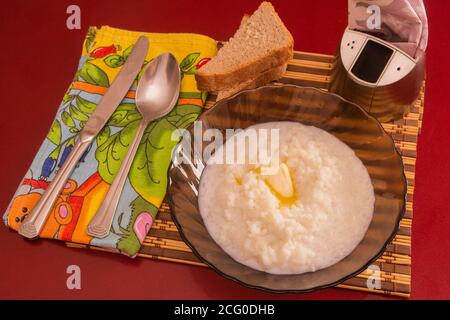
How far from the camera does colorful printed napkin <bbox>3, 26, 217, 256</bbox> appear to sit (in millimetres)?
1249

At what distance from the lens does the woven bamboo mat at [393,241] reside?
1162 mm

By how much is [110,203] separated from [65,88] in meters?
0.50

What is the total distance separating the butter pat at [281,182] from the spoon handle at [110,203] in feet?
1.22

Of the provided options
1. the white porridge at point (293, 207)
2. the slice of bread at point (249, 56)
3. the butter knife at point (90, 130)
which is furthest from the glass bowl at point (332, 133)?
the butter knife at point (90, 130)

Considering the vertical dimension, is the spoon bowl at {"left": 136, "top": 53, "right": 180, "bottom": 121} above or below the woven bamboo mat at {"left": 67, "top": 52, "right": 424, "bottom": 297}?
above

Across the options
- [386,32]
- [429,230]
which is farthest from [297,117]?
[429,230]

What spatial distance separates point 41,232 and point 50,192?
0.10 metres

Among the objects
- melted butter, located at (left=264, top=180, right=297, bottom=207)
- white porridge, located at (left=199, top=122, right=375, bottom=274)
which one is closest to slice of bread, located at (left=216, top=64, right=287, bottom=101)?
white porridge, located at (left=199, top=122, right=375, bottom=274)

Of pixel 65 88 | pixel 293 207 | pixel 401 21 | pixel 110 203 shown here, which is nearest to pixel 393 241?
pixel 293 207

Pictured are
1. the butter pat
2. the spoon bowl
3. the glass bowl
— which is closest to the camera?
the glass bowl

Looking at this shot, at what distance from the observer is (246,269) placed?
110 centimetres

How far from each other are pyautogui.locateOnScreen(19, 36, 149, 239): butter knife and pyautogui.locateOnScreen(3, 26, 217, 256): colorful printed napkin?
0.07 ft

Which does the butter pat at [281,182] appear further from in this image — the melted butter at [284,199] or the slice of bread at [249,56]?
the slice of bread at [249,56]

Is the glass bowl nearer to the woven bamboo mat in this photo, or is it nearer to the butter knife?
the woven bamboo mat
